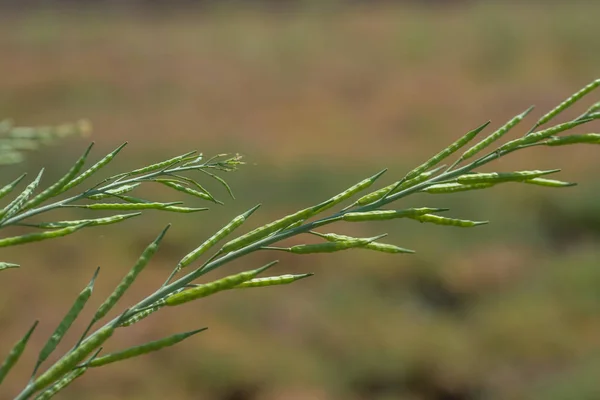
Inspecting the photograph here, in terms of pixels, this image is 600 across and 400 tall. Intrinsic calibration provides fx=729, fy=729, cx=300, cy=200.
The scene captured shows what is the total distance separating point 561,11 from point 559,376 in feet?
14.8

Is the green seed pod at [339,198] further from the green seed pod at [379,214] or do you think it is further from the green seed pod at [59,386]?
the green seed pod at [59,386]

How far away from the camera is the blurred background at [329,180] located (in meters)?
2.63

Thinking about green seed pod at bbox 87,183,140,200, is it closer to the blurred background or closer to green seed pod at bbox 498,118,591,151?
green seed pod at bbox 498,118,591,151

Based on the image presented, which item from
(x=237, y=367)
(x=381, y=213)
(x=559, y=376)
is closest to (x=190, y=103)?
(x=237, y=367)

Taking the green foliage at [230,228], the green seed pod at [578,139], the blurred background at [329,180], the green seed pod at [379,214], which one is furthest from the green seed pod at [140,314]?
the blurred background at [329,180]

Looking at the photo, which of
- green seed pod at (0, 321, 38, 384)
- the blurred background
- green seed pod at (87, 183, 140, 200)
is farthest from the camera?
the blurred background

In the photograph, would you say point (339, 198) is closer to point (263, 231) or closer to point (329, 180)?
point (263, 231)

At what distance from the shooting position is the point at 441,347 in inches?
107

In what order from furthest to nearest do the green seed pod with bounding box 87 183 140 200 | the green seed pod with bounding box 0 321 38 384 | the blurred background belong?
1. the blurred background
2. the green seed pod with bounding box 87 183 140 200
3. the green seed pod with bounding box 0 321 38 384

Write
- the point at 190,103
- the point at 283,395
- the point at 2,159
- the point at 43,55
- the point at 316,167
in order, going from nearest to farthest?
1. the point at 2,159
2. the point at 283,395
3. the point at 316,167
4. the point at 190,103
5. the point at 43,55

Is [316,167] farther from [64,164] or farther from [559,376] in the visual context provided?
[559,376]

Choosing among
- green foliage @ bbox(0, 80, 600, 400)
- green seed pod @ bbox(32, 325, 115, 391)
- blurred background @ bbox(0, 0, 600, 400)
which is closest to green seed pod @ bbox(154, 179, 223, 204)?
green foliage @ bbox(0, 80, 600, 400)

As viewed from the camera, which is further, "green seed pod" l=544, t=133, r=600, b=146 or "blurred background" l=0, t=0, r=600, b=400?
"blurred background" l=0, t=0, r=600, b=400

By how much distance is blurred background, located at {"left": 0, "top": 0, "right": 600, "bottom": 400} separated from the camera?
8.63 ft
